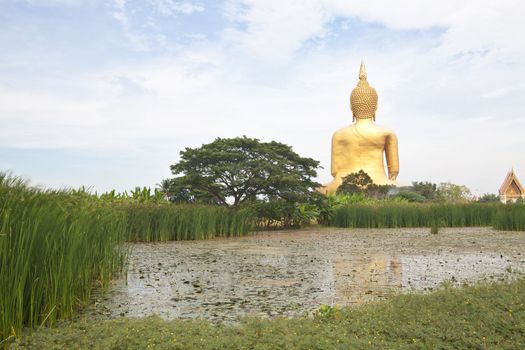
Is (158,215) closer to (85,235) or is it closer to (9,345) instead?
(85,235)

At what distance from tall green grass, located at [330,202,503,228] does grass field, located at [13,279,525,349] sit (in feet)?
45.6

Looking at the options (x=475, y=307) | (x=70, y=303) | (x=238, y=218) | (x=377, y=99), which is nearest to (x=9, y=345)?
(x=70, y=303)

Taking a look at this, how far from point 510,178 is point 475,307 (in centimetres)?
3826

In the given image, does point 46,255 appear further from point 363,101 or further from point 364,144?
point 363,101

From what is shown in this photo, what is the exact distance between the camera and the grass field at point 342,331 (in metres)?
3.52

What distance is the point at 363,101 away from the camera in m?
36.7

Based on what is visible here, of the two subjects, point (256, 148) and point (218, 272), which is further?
point (256, 148)

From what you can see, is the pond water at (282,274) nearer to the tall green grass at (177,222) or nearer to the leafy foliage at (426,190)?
the tall green grass at (177,222)

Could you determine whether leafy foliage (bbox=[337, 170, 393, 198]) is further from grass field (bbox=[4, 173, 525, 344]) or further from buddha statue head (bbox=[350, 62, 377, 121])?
grass field (bbox=[4, 173, 525, 344])

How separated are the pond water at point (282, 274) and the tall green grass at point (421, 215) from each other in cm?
648

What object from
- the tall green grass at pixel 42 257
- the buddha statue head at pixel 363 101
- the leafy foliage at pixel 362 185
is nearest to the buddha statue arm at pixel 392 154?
the buddha statue head at pixel 363 101

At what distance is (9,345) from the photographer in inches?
144

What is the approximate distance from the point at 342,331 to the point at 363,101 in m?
34.2

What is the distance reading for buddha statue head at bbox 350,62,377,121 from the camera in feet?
121
